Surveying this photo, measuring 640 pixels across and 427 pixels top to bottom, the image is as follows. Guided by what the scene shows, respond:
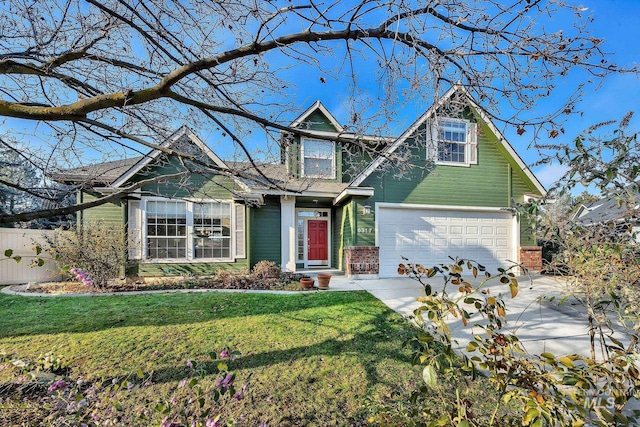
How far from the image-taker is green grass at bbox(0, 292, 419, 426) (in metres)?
3.18

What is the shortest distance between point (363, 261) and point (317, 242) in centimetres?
298

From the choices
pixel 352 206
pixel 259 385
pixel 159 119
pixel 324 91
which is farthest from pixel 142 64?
pixel 352 206

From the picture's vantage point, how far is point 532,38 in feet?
9.25

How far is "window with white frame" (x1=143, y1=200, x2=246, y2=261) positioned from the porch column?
144 centimetres

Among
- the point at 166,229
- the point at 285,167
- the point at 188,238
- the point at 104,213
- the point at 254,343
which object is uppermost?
the point at 285,167

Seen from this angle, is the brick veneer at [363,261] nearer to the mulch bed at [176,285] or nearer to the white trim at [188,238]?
the mulch bed at [176,285]

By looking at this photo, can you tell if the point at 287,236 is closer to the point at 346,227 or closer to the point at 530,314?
the point at 346,227

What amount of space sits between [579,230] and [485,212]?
9035 millimetres

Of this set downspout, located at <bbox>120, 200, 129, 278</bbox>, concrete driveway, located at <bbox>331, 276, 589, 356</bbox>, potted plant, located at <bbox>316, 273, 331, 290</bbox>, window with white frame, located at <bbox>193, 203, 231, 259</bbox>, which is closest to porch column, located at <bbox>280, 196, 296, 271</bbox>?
window with white frame, located at <bbox>193, 203, 231, 259</bbox>

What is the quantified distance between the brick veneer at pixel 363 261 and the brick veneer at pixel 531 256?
570 centimetres

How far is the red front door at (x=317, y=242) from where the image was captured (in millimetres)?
12414

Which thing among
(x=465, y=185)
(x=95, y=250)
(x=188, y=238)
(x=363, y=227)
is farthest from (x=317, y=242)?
(x=95, y=250)

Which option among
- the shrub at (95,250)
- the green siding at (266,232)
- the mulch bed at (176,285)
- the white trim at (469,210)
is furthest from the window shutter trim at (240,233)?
the white trim at (469,210)

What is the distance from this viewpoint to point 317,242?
1252cm
